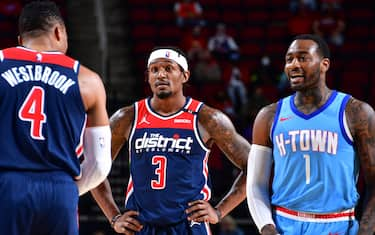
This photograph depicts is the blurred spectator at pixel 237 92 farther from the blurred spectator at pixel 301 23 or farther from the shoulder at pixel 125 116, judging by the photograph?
the shoulder at pixel 125 116

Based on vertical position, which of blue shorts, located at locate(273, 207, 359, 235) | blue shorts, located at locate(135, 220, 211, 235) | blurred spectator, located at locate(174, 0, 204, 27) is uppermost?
blurred spectator, located at locate(174, 0, 204, 27)

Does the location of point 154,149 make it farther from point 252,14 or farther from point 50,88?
point 252,14

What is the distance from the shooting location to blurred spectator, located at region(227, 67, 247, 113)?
1305 centimetres

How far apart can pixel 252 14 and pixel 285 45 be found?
3.99 feet

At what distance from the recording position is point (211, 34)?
49.6 feet

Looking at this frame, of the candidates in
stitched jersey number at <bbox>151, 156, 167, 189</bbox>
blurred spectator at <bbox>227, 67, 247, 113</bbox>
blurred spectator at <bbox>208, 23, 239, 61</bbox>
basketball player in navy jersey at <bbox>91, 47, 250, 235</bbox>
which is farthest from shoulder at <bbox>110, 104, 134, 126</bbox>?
blurred spectator at <bbox>208, 23, 239, 61</bbox>

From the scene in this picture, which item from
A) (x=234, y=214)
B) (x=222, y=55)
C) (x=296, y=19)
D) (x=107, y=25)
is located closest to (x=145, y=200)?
(x=234, y=214)

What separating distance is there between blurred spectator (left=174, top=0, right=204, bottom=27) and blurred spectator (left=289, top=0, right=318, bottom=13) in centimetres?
188

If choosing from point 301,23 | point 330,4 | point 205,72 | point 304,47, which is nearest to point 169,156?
point 304,47

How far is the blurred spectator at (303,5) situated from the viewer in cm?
1511

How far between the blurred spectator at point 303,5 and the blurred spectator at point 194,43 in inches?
77.8

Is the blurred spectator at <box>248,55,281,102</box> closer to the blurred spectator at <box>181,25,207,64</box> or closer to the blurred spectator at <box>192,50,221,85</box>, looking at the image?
the blurred spectator at <box>192,50,221,85</box>

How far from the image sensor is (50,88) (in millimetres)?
4230

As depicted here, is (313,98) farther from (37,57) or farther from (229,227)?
(229,227)
